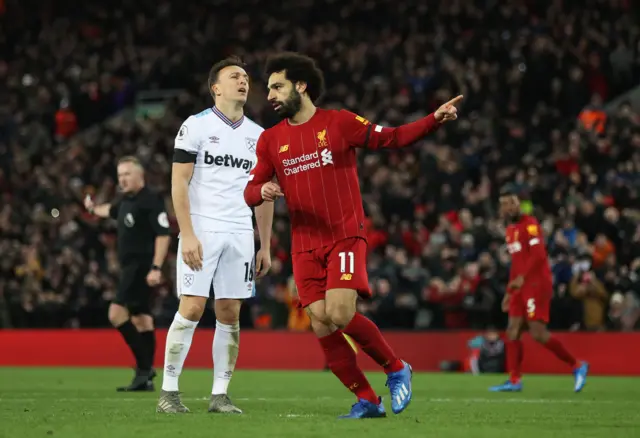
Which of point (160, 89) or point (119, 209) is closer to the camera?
point (119, 209)

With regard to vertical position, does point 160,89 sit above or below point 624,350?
above

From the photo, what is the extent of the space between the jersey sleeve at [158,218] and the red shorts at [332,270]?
172 inches

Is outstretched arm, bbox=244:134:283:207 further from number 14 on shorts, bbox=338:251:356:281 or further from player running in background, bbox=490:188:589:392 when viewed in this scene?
player running in background, bbox=490:188:589:392

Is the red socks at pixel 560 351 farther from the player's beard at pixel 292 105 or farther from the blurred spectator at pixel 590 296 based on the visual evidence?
the player's beard at pixel 292 105

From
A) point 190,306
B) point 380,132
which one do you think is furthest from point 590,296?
point 380,132

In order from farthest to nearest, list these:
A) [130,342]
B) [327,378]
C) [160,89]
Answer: [160,89] < [327,378] < [130,342]

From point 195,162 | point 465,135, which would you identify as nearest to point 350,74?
point 465,135

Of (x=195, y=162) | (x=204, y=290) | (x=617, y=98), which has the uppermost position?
(x=617, y=98)

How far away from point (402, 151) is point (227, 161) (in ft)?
45.1

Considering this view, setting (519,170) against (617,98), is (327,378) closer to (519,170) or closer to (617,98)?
(519,170)

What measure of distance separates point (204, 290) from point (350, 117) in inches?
71.1

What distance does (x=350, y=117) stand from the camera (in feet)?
26.8

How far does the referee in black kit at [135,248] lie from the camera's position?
1258 cm

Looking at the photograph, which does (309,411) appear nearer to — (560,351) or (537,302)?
(537,302)
